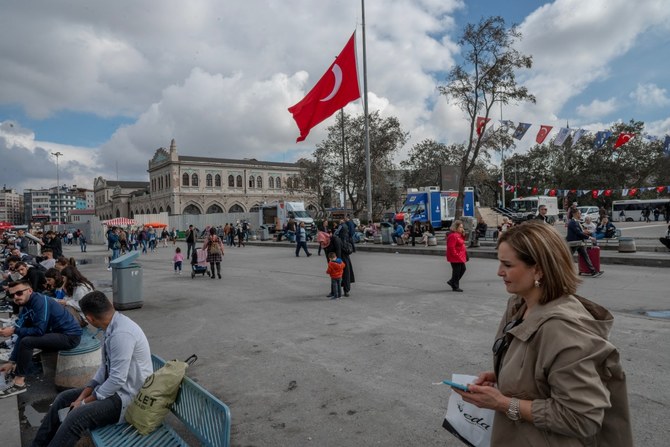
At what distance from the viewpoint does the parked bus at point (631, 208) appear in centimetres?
4722

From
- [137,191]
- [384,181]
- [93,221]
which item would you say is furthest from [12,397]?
[137,191]

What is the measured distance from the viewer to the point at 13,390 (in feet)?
16.5

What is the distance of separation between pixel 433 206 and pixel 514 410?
28.6m

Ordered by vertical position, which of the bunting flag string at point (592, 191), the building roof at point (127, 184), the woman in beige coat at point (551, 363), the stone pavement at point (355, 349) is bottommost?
the stone pavement at point (355, 349)

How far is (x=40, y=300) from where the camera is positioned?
5188 millimetres

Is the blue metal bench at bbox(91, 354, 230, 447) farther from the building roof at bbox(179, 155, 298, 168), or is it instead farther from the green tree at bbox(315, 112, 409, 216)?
the building roof at bbox(179, 155, 298, 168)

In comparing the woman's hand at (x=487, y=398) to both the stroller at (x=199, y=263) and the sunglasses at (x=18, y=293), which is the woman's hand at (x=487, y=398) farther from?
the stroller at (x=199, y=263)

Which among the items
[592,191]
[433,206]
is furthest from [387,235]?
[592,191]

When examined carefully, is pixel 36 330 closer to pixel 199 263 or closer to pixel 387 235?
pixel 199 263

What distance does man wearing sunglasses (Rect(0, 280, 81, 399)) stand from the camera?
5.05m

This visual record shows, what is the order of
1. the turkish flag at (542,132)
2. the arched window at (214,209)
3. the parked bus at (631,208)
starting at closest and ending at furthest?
the turkish flag at (542,132)
the parked bus at (631,208)
the arched window at (214,209)

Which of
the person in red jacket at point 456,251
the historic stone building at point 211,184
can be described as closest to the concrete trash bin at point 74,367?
the person in red jacket at point 456,251

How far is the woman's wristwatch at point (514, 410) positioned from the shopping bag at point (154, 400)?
2479mm

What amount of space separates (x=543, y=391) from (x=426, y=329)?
535 centimetres
